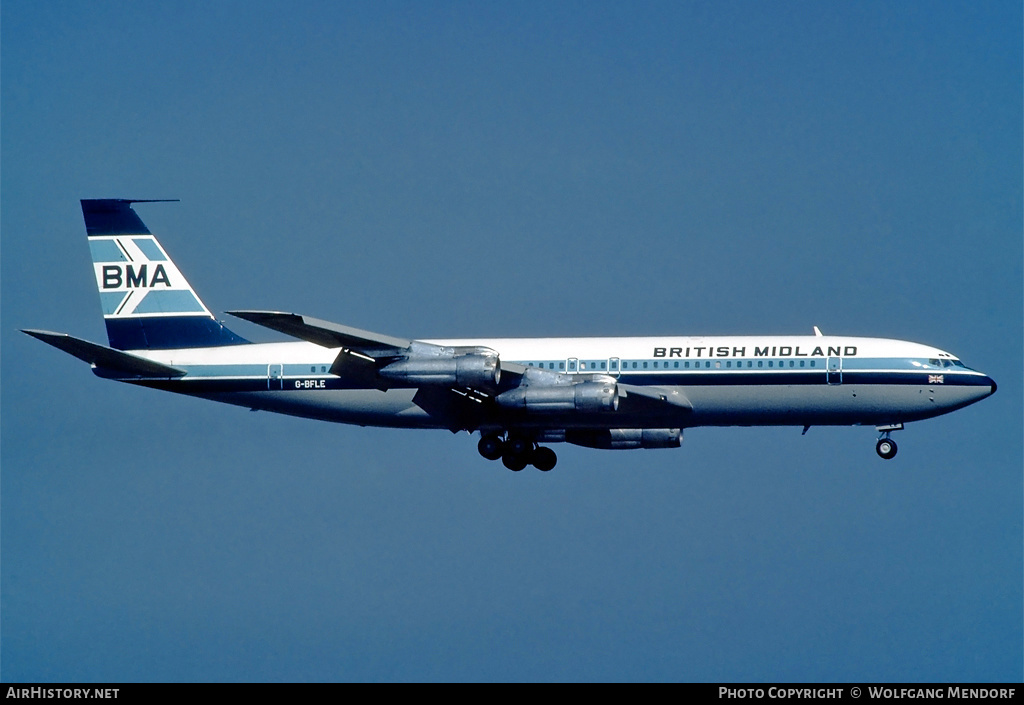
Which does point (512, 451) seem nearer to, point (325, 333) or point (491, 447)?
point (491, 447)

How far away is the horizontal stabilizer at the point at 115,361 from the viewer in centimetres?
7044

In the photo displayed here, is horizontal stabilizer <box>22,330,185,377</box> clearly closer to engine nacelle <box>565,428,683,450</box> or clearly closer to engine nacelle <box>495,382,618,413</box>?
engine nacelle <box>495,382,618,413</box>

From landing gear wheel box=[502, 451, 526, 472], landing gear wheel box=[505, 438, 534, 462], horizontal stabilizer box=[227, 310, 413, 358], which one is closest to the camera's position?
horizontal stabilizer box=[227, 310, 413, 358]

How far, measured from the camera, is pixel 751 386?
229ft

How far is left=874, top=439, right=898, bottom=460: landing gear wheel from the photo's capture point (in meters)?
71.6

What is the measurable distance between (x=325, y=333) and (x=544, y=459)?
12.8m

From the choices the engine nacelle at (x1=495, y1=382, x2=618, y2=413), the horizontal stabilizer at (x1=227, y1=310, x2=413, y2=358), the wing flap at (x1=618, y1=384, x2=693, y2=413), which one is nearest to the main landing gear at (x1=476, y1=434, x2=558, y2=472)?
the engine nacelle at (x1=495, y1=382, x2=618, y2=413)

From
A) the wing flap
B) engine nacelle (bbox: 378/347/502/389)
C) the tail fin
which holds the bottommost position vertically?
the wing flap

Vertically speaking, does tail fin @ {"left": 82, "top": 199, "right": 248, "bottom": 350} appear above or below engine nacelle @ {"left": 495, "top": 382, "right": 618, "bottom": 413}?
above

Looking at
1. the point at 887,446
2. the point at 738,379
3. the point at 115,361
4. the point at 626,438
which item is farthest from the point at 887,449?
the point at 115,361

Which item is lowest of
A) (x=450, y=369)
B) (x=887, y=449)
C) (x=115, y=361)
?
(x=887, y=449)

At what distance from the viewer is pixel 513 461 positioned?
241 feet

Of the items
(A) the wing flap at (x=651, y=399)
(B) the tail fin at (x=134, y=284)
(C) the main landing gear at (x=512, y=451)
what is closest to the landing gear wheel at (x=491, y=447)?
(C) the main landing gear at (x=512, y=451)

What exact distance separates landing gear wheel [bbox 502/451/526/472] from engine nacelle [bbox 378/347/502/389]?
5.64 metres
